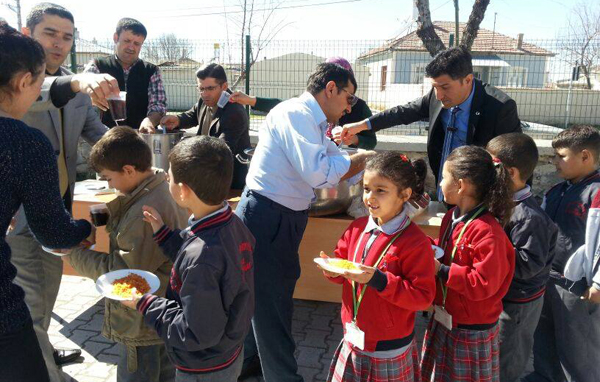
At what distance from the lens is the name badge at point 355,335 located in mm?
2002

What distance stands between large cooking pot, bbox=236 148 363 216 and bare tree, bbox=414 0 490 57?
5307 mm

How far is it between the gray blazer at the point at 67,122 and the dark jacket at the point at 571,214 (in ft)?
9.47

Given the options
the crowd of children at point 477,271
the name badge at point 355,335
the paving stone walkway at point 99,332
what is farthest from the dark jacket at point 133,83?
the name badge at point 355,335

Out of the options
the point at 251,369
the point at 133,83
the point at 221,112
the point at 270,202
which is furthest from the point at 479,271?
the point at 133,83

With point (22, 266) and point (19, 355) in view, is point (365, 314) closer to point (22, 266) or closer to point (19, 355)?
point (19, 355)

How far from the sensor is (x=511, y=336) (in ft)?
8.05

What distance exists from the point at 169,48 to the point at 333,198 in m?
6.75

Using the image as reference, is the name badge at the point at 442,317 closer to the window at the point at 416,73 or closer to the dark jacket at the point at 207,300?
the dark jacket at the point at 207,300

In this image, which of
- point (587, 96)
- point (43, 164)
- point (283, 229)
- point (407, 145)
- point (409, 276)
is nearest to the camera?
point (43, 164)

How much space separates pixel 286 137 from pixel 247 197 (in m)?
0.44

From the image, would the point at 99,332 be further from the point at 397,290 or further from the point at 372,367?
the point at 397,290

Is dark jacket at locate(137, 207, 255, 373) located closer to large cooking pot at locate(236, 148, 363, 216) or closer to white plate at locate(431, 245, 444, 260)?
white plate at locate(431, 245, 444, 260)

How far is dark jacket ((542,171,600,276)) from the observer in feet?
8.32

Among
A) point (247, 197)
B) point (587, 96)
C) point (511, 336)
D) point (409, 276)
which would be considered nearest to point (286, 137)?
point (247, 197)
